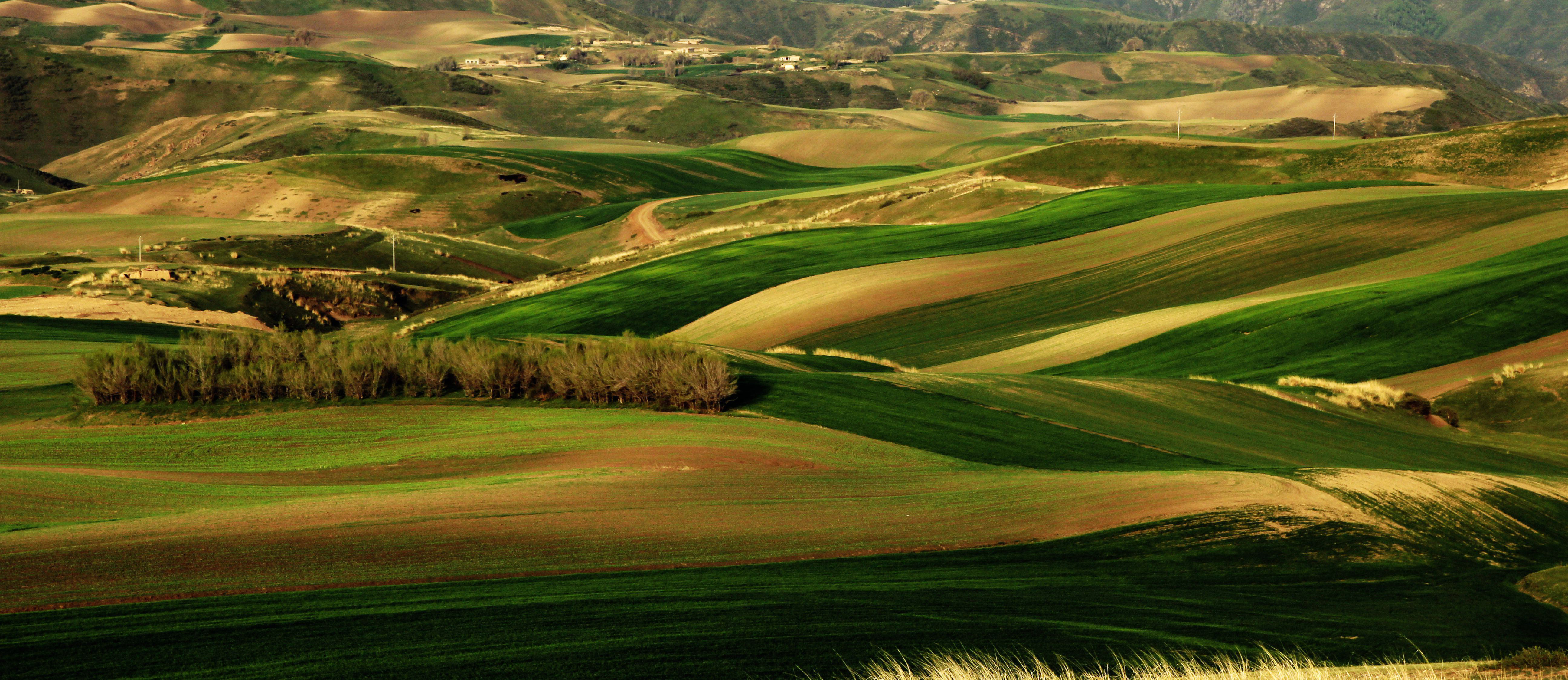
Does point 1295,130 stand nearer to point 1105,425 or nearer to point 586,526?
point 1105,425

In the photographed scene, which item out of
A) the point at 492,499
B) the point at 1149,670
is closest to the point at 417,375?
the point at 492,499

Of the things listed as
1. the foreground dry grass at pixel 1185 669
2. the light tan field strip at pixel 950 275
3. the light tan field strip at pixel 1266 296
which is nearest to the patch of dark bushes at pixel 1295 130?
the light tan field strip at pixel 950 275

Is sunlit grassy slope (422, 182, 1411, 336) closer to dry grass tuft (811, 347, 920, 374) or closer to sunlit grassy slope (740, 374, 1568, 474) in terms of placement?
dry grass tuft (811, 347, 920, 374)

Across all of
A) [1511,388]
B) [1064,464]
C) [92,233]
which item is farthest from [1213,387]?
[92,233]

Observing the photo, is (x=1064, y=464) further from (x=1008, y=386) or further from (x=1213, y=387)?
(x=1213, y=387)

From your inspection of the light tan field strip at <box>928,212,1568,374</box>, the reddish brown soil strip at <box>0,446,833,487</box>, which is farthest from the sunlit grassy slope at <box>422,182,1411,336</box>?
the reddish brown soil strip at <box>0,446,833,487</box>
